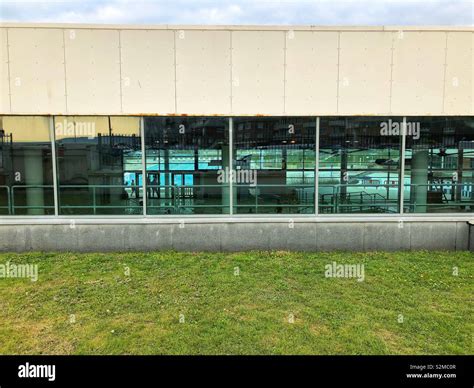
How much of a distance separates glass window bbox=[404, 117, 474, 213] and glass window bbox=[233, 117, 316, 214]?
7.42 feet

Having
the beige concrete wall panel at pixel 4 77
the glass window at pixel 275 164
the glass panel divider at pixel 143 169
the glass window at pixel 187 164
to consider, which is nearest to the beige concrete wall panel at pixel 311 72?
the glass window at pixel 275 164

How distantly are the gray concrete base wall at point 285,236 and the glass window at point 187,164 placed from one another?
1.76 ft

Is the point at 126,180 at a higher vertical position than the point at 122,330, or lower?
higher

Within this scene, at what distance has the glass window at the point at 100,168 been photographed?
761cm

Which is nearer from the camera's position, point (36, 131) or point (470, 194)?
point (36, 131)

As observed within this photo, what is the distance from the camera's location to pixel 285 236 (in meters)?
7.56

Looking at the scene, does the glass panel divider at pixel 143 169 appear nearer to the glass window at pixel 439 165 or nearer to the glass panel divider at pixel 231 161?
the glass panel divider at pixel 231 161

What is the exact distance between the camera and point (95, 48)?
7.22m

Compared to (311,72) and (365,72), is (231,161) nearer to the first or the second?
(311,72)

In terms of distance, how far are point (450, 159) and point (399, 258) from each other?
303cm

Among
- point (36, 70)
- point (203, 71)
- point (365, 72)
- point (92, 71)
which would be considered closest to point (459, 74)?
point (365, 72)

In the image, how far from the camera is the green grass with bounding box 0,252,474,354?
160 inches
